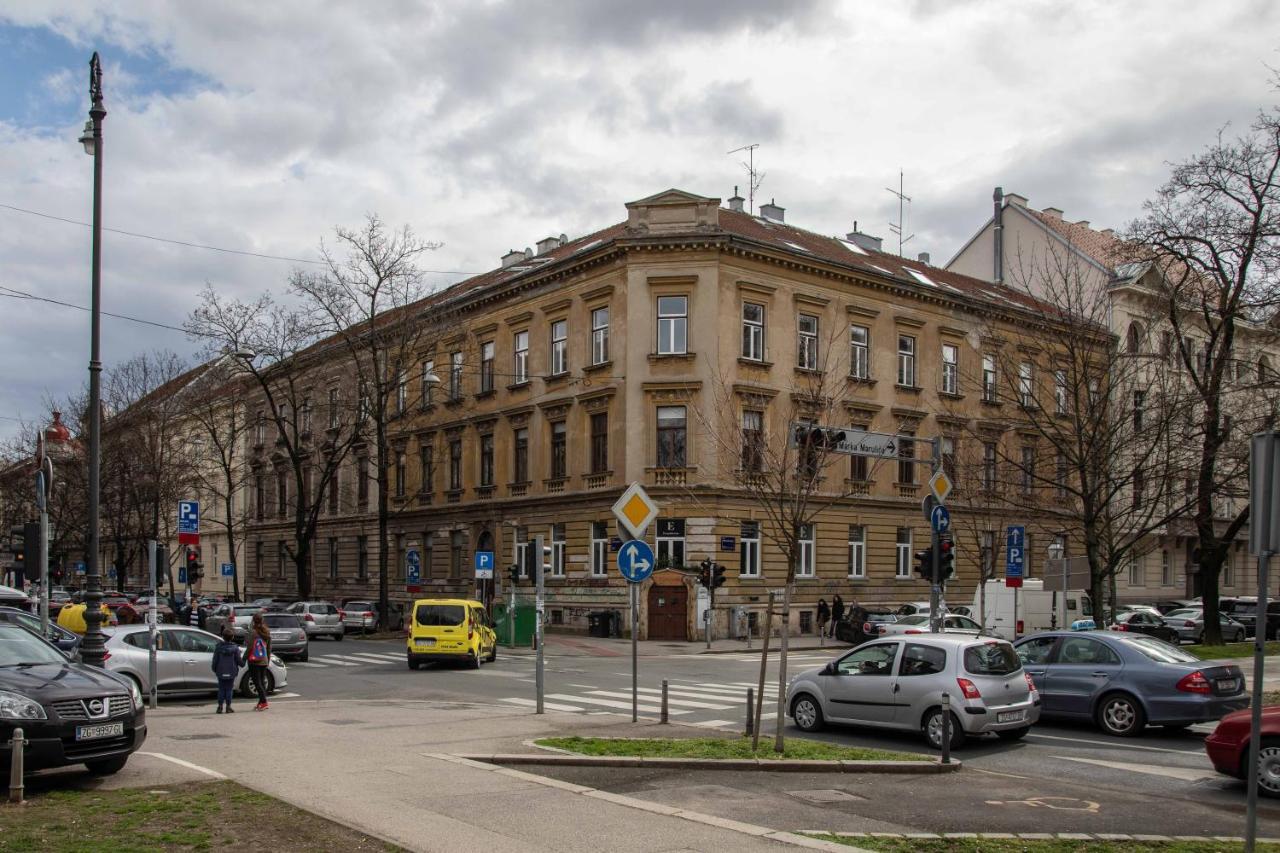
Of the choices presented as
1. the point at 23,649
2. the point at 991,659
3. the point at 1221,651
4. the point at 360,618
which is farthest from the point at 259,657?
the point at 360,618

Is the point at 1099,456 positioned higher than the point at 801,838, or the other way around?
the point at 1099,456

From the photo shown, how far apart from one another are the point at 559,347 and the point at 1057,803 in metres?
37.6

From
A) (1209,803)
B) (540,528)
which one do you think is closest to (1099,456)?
(1209,803)

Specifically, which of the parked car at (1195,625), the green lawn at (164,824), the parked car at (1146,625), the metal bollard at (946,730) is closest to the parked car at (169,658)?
the green lawn at (164,824)

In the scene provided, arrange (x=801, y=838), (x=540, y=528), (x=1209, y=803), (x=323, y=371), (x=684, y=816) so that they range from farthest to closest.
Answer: (x=323, y=371)
(x=540, y=528)
(x=1209, y=803)
(x=684, y=816)
(x=801, y=838)

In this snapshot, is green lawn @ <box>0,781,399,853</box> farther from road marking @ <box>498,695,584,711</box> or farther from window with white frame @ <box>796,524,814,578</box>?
window with white frame @ <box>796,524,814,578</box>

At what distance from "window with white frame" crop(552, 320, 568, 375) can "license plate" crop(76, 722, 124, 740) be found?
1417 inches

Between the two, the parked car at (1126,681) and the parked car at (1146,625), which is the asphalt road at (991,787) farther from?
the parked car at (1146,625)

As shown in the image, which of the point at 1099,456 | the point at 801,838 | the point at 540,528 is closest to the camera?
the point at 801,838

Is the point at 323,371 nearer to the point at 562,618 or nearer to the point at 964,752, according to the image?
the point at 562,618

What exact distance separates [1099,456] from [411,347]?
96.1ft

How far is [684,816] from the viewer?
9.65 metres

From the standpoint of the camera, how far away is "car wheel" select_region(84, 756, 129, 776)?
11.1 meters

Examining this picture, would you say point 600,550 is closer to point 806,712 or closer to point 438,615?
point 438,615
